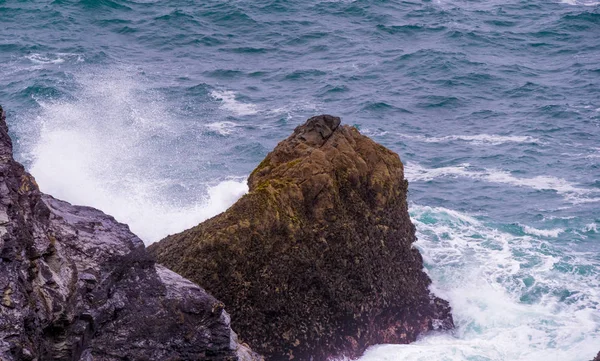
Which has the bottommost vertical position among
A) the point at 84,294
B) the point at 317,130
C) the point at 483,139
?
the point at 483,139

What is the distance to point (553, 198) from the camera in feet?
103

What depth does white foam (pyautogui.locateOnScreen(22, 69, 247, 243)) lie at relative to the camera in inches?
1109

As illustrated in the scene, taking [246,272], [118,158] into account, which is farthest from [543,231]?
[118,158]

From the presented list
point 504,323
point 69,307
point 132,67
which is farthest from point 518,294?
point 132,67

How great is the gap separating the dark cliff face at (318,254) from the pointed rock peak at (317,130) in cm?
3

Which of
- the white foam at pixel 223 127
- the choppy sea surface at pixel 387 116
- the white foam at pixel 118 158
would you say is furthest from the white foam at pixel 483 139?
the white foam at pixel 118 158

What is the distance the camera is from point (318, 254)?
19281mm

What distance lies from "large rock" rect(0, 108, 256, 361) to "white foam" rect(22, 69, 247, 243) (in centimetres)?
1227

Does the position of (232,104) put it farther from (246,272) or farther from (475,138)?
(246,272)

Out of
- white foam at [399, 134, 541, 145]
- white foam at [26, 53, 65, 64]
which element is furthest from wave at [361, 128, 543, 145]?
white foam at [26, 53, 65, 64]

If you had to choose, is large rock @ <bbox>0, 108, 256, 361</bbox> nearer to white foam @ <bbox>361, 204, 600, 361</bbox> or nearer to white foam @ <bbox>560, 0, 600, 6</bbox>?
white foam @ <bbox>361, 204, 600, 361</bbox>

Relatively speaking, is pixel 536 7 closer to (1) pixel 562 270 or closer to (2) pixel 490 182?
(2) pixel 490 182

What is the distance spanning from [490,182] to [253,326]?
17.3 m

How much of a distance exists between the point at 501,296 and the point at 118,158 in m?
17.0
